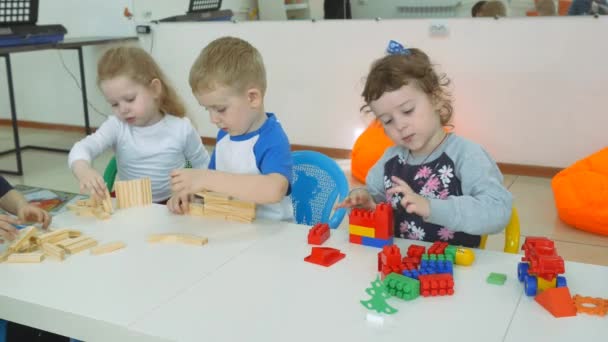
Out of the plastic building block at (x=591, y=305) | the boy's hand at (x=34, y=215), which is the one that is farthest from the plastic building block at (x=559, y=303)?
the boy's hand at (x=34, y=215)

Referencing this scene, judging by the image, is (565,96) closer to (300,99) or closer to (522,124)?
(522,124)

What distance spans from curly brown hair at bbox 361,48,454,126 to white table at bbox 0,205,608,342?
0.37 meters

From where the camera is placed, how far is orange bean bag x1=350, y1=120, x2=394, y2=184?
3.94 m

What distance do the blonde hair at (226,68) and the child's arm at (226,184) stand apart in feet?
0.87

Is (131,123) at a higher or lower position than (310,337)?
higher

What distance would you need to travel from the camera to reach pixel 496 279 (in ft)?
3.74

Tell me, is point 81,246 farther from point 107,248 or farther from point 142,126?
point 142,126

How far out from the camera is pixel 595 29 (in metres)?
3.77

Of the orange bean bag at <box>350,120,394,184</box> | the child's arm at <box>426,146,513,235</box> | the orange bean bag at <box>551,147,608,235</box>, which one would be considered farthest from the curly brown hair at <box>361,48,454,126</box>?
the orange bean bag at <box>350,120,394,184</box>

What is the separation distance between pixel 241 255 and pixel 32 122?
5627 millimetres

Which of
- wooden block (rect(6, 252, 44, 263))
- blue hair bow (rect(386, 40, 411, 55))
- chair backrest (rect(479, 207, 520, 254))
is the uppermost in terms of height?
blue hair bow (rect(386, 40, 411, 55))

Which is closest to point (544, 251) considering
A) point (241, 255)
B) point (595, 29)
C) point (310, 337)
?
point (310, 337)

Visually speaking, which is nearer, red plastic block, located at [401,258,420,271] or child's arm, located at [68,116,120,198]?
red plastic block, located at [401,258,420,271]

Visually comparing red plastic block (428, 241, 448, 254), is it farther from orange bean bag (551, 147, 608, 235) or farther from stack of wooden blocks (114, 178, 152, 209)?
orange bean bag (551, 147, 608, 235)
